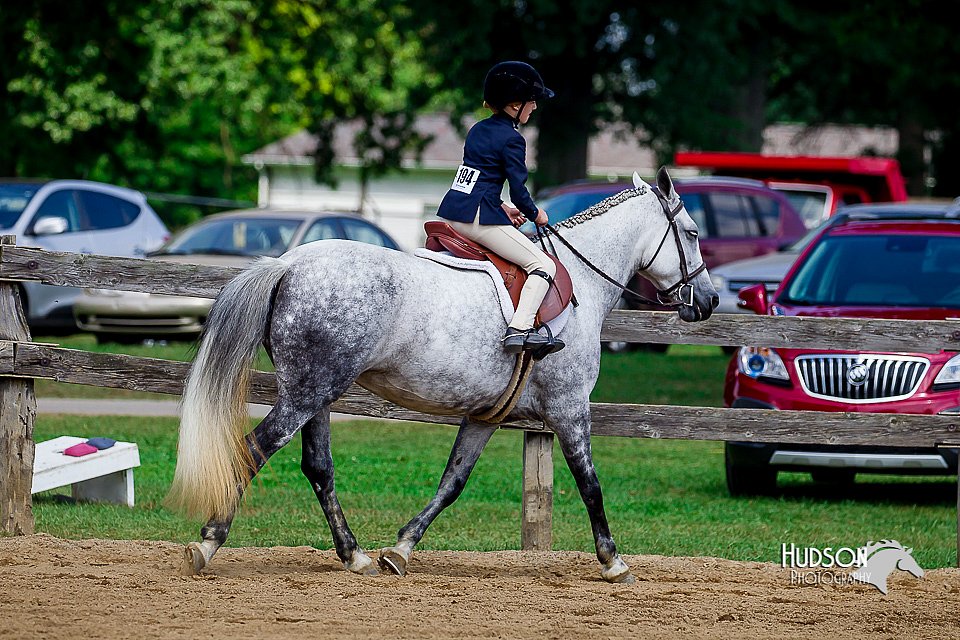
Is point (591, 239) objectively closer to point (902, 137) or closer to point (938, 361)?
point (938, 361)

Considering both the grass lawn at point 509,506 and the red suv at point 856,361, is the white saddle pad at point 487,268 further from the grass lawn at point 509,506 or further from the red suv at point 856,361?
the red suv at point 856,361

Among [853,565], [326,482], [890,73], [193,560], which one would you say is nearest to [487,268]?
[326,482]

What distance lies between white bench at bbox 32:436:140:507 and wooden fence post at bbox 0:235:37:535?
0.41 m

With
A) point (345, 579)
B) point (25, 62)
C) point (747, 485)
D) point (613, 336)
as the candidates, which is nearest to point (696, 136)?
point (25, 62)

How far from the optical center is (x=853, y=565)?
7.76m

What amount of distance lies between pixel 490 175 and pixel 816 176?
1807 cm

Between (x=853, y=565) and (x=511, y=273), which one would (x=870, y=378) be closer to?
(x=853, y=565)

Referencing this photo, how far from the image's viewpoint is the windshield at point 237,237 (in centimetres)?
1770

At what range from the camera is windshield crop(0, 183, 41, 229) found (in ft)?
59.8

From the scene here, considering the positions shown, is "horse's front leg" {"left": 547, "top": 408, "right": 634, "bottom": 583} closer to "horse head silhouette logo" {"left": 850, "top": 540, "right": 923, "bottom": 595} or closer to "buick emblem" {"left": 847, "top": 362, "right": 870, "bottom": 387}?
"horse head silhouette logo" {"left": 850, "top": 540, "right": 923, "bottom": 595}

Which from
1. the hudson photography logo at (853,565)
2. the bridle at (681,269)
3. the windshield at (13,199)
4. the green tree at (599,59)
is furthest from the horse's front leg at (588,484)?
the green tree at (599,59)

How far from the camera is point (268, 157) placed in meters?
49.4

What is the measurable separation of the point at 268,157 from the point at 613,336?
42437 mm

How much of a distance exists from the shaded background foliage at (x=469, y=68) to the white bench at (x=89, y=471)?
1661cm
